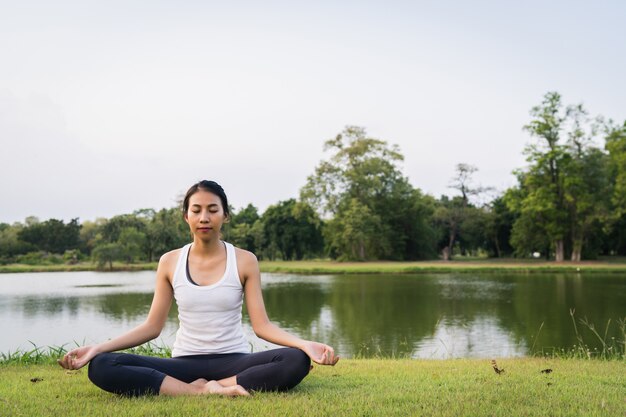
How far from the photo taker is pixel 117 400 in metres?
3.16

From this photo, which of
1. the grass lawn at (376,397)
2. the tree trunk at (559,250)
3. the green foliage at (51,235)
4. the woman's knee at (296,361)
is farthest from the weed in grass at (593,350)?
the green foliage at (51,235)

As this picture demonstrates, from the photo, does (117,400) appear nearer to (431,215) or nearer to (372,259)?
(372,259)

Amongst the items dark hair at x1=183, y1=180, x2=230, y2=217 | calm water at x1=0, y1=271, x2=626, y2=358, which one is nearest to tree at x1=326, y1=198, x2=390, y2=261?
calm water at x1=0, y1=271, x2=626, y2=358

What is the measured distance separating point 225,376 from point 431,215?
48046 millimetres

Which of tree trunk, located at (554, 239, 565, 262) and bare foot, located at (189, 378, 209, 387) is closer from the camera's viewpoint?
bare foot, located at (189, 378, 209, 387)

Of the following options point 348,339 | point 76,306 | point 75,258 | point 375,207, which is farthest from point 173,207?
point 348,339

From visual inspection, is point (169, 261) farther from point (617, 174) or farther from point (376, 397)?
point (617, 174)

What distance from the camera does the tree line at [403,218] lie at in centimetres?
3766

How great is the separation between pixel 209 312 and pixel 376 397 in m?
1.05

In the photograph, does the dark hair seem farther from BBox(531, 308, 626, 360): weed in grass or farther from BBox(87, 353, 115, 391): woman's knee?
BBox(531, 308, 626, 360): weed in grass

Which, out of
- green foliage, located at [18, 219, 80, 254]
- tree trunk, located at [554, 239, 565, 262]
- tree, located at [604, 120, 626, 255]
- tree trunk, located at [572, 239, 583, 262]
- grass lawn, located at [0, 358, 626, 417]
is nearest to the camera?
grass lawn, located at [0, 358, 626, 417]

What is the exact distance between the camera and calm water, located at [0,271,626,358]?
1059cm

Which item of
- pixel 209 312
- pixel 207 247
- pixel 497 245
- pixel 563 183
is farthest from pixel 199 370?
pixel 497 245

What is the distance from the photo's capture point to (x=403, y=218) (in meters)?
47.5
